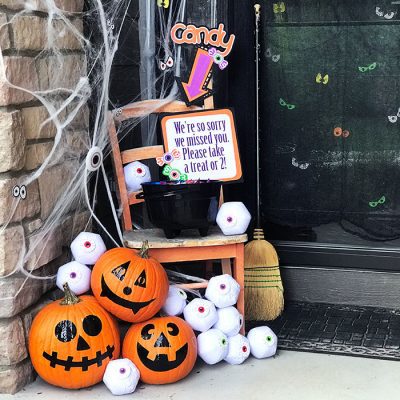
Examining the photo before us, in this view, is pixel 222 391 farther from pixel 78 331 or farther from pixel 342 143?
pixel 342 143

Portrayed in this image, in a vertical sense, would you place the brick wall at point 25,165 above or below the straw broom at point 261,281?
above

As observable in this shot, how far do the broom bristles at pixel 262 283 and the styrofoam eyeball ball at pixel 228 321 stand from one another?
1.63 ft

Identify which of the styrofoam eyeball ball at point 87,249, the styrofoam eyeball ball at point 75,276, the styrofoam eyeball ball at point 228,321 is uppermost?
the styrofoam eyeball ball at point 87,249

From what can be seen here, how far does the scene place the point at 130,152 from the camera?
359cm

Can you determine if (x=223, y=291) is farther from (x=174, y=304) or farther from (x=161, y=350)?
(x=161, y=350)

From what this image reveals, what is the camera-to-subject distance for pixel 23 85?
2943 millimetres

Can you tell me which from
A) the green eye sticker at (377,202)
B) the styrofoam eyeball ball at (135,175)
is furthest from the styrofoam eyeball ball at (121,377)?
the green eye sticker at (377,202)

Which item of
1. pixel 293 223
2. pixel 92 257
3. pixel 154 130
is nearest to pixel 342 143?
pixel 293 223

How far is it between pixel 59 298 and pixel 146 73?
1239mm

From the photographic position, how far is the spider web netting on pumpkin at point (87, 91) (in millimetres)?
3070

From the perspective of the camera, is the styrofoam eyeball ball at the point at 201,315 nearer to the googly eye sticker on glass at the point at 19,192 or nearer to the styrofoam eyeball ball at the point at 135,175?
the styrofoam eyeball ball at the point at 135,175

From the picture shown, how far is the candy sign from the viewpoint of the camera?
354 cm

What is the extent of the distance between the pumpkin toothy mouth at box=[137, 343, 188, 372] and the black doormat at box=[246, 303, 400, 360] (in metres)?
0.60

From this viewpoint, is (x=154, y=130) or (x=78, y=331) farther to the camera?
(x=154, y=130)
